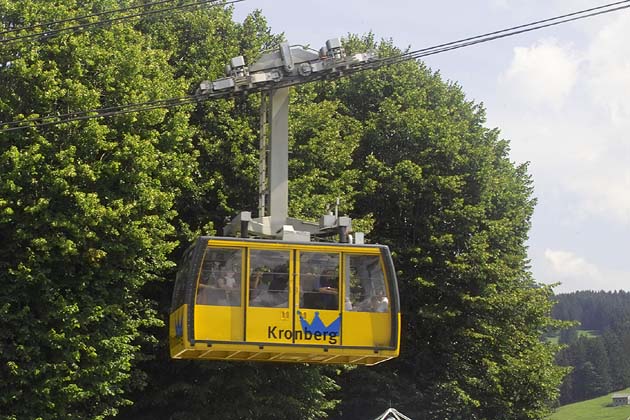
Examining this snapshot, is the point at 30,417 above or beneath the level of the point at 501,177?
beneath

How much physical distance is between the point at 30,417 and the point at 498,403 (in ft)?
59.2

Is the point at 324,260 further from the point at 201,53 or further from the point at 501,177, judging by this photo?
the point at 501,177

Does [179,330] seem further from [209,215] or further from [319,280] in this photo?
[209,215]

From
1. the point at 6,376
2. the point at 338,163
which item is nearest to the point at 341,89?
the point at 338,163

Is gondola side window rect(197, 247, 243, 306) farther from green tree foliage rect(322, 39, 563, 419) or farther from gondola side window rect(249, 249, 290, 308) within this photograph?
green tree foliage rect(322, 39, 563, 419)

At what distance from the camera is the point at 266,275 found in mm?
20297

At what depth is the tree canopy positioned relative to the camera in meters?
30.0

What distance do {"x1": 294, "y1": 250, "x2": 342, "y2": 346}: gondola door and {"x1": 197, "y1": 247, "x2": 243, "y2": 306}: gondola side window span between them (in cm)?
118

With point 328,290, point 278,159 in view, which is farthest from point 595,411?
point 328,290

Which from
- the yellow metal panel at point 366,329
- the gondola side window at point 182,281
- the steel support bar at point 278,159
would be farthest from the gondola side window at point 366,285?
the gondola side window at point 182,281

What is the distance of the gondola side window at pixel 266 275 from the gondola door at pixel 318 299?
0.96 ft

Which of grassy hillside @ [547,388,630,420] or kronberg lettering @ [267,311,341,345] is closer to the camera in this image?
kronberg lettering @ [267,311,341,345]

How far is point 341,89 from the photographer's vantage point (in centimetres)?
4500

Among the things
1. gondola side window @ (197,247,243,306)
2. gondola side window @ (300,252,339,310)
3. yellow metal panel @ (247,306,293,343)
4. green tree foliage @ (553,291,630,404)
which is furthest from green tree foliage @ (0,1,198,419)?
green tree foliage @ (553,291,630,404)
